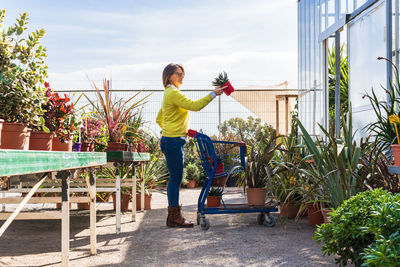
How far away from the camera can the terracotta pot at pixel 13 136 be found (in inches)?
76.1

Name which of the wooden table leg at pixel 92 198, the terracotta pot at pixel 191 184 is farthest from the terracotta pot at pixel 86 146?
the terracotta pot at pixel 191 184

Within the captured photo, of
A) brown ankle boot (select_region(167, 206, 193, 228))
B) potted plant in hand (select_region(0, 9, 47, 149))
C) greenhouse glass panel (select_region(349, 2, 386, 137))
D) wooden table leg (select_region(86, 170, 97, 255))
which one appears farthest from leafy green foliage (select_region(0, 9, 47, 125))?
greenhouse glass panel (select_region(349, 2, 386, 137))

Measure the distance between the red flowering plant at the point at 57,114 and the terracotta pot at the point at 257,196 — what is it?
2.13 m

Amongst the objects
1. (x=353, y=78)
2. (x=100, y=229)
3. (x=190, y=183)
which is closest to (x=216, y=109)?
(x=190, y=183)

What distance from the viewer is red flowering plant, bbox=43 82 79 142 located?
245cm

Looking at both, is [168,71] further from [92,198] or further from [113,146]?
[92,198]

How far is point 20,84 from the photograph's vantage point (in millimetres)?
2141

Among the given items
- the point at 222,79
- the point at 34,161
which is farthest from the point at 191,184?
the point at 34,161

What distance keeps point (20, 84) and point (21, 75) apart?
47 mm

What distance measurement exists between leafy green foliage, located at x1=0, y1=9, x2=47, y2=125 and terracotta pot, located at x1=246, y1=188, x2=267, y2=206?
94.3 inches

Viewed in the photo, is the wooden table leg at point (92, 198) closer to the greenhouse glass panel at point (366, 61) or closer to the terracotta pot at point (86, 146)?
the terracotta pot at point (86, 146)

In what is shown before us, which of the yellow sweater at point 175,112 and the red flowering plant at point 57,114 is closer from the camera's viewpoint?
the red flowering plant at point 57,114

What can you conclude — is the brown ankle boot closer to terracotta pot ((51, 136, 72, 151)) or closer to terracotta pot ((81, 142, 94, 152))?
terracotta pot ((81, 142, 94, 152))

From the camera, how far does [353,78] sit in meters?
5.37
